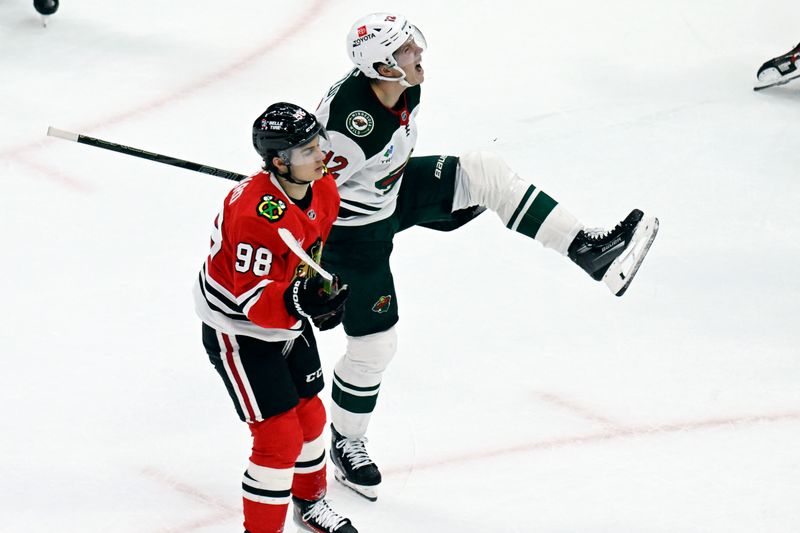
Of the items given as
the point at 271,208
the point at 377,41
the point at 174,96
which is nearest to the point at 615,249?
the point at 377,41

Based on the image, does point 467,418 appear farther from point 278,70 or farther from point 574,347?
point 278,70

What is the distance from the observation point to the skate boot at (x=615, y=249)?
361 cm

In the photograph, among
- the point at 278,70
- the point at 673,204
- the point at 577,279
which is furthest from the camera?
the point at 278,70

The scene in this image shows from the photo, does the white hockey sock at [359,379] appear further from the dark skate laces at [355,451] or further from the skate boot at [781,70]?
the skate boot at [781,70]

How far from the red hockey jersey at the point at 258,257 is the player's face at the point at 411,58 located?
0.46 metres

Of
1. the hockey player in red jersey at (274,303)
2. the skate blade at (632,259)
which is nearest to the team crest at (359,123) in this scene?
the hockey player in red jersey at (274,303)

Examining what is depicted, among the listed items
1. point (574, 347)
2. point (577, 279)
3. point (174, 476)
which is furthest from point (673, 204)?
point (174, 476)

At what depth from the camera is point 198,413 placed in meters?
4.07

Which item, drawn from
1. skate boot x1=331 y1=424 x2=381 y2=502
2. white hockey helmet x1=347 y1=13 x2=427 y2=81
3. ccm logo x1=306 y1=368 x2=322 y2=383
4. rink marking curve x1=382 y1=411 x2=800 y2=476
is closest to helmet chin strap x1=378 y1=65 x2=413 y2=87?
white hockey helmet x1=347 y1=13 x2=427 y2=81

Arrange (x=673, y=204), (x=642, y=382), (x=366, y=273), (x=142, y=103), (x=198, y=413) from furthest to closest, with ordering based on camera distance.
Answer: (x=142, y=103), (x=673, y=204), (x=642, y=382), (x=198, y=413), (x=366, y=273)

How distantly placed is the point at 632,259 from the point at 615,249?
0.13m

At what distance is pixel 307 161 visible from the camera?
3033 mm

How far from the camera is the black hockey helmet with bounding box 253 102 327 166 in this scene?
3.01 meters

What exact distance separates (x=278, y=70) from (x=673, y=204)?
2.29m
